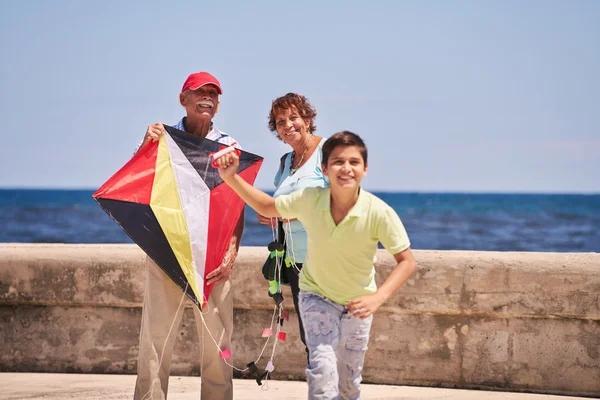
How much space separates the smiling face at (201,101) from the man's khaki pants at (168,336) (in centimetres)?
95

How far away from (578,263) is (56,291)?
3.75 metres

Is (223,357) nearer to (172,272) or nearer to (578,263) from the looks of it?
(172,272)

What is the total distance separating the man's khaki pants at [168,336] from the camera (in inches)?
182

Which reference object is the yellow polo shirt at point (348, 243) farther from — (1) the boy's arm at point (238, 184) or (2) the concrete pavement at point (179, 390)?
(2) the concrete pavement at point (179, 390)

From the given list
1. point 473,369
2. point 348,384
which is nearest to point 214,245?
point 348,384

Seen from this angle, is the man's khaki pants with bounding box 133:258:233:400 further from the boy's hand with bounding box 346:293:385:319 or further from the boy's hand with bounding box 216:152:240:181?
the boy's hand with bounding box 346:293:385:319

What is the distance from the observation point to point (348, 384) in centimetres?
396

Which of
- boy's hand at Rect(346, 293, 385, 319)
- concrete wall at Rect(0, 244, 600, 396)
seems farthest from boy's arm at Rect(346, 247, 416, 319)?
concrete wall at Rect(0, 244, 600, 396)

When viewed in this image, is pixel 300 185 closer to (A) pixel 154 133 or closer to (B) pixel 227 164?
(B) pixel 227 164

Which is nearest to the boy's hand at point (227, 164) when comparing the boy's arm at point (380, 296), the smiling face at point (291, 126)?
the smiling face at point (291, 126)

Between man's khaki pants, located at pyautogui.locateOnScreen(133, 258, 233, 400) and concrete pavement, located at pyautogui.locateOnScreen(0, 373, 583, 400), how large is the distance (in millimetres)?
506

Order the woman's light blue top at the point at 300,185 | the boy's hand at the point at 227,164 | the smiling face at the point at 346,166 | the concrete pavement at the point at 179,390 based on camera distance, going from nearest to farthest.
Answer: the smiling face at the point at 346,166 → the boy's hand at the point at 227,164 → the woman's light blue top at the point at 300,185 → the concrete pavement at the point at 179,390

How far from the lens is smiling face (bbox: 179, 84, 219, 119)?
15.6 feet

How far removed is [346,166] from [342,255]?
0.44 m
